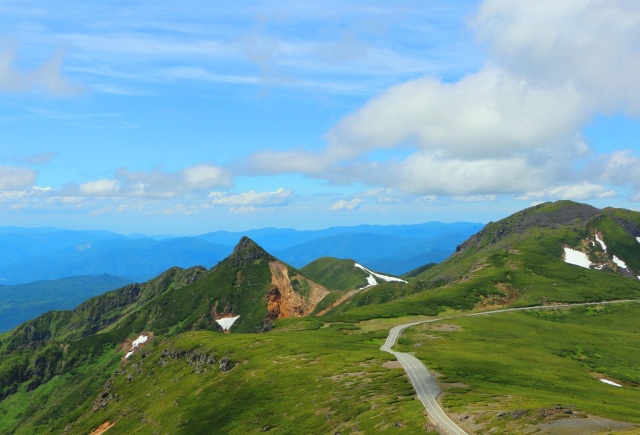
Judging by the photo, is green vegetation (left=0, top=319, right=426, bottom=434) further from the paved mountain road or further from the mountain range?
the paved mountain road

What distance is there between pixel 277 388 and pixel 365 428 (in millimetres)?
39578

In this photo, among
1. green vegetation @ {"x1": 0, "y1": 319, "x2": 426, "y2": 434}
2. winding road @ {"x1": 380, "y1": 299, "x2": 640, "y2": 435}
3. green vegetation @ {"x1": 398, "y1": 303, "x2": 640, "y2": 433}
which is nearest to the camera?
winding road @ {"x1": 380, "y1": 299, "x2": 640, "y2": 435}

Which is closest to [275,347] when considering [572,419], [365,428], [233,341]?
[233,341]

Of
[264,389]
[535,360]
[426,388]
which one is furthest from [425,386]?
[535,360]

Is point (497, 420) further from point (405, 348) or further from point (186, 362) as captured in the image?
point (186, 362)

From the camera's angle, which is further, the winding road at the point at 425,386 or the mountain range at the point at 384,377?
the mountain range at the point at 384,377

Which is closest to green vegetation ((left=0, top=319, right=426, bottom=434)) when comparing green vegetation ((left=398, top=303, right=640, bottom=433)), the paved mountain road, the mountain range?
the mountain range

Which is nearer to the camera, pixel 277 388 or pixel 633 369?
pixel 277 388

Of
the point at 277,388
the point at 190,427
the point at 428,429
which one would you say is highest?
the point at 428,429

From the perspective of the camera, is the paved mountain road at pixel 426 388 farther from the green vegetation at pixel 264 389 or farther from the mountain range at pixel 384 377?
the green vegetation at pixel 264 389

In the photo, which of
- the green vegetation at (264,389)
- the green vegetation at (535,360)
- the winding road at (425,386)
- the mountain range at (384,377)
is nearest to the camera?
the winding road at (425,386)

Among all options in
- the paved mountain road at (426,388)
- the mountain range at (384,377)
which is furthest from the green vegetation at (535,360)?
the paved mountain road at (426,388)

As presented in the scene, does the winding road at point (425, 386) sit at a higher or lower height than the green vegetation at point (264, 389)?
higher

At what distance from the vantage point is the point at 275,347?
433 ft
